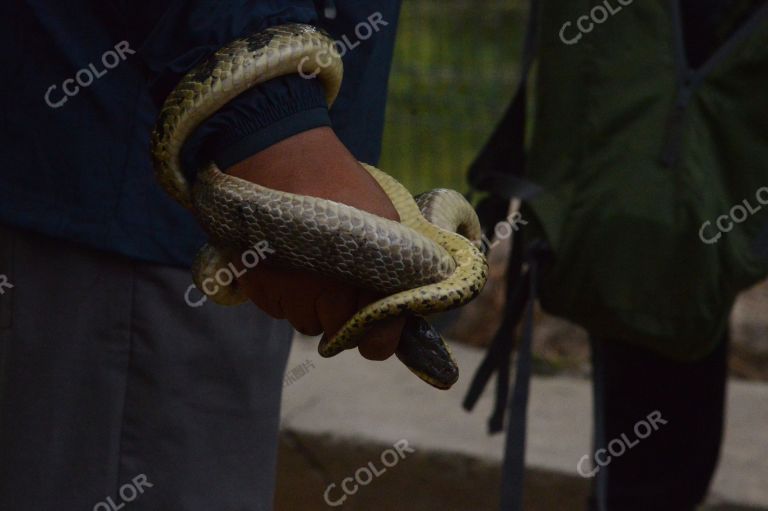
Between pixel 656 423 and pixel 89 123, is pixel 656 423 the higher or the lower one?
the lower one

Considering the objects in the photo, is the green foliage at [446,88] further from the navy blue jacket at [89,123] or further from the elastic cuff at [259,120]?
the elastic cuff at [259,120]

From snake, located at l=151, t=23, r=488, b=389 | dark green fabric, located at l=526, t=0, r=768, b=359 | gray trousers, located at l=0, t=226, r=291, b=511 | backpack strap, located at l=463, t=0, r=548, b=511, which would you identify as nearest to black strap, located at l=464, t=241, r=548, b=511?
backpack strap, located at l=463, t=0, r=548, b=511

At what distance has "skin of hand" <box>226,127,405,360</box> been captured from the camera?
118 centimetres

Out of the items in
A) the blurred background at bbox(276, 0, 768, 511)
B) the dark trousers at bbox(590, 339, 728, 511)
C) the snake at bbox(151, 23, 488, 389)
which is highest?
the snake at bbox(151, 23, 488, 389)

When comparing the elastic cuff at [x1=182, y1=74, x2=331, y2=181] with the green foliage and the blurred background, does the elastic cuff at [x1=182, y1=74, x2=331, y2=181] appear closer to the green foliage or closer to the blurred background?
the blurred background

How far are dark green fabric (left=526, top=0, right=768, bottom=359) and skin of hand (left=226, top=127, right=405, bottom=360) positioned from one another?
3.38ft

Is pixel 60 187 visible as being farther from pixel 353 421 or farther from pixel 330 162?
pixel 353 421

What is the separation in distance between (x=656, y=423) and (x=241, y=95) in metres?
1.47

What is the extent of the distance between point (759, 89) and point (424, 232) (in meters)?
1.10

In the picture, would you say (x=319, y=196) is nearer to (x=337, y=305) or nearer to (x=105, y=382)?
(x=337, y=305)

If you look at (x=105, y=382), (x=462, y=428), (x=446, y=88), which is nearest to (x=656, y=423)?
(x=462, y=428)

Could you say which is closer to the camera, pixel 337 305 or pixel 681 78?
pixel 337 305

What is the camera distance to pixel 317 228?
1150 millimetres

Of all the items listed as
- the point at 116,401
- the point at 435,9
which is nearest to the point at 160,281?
the point at 116,401
